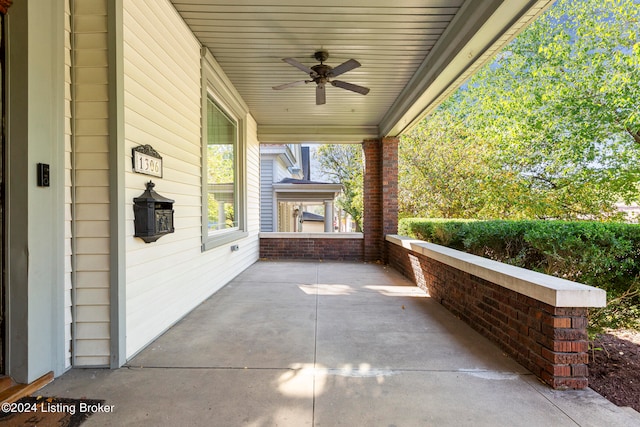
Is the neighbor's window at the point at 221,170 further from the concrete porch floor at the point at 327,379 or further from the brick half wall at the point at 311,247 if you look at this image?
the brick half wall at the point at 311,247

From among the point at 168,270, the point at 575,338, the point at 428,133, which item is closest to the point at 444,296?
the point at 575,338

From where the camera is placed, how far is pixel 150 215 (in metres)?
2.48

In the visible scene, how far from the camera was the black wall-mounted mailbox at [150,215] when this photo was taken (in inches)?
96.6

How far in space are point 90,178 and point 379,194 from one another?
227 inches

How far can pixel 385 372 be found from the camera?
86.0 inches

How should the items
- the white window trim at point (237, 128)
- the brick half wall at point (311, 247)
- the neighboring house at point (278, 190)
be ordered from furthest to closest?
the neighboring house at point (278, 190) < the brick half wall at point (311, 247) < the white window trim at point (237, 128)

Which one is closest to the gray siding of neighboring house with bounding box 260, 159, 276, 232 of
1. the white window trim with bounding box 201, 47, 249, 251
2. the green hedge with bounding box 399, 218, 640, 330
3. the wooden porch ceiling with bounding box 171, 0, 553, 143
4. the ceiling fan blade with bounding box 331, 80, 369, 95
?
the white window trim with bounding box 201, 47, 249, 251

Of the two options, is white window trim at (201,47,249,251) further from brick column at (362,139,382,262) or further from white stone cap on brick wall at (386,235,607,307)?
white stone cap on brick wall at (386,235,607,307)

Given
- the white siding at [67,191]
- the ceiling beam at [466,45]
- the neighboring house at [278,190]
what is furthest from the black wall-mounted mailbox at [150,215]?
the neighboring house at [278,190]

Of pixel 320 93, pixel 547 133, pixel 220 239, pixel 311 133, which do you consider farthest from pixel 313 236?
pixel 547 133

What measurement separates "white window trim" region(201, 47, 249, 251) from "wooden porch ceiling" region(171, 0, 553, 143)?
0.59ft

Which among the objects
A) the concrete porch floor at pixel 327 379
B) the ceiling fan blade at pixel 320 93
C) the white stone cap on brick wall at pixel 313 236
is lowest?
the concrete porch floor at pixel 327 379

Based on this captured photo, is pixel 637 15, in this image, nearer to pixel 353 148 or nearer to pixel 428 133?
pixel 428 133

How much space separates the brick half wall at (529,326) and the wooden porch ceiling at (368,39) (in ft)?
7.64
